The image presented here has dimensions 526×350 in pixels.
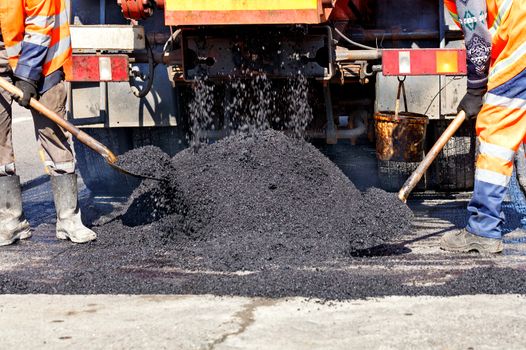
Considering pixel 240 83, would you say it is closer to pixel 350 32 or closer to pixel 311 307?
pixel 350 32

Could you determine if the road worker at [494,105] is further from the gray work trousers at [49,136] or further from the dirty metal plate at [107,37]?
the gray work trousers at [49,136]

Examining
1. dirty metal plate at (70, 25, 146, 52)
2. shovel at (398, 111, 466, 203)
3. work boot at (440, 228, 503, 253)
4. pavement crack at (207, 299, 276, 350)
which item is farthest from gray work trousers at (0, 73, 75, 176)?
work boot at (440, 228, 503, 253)

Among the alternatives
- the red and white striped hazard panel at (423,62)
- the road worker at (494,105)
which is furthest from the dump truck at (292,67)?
the road worker at (494,105)

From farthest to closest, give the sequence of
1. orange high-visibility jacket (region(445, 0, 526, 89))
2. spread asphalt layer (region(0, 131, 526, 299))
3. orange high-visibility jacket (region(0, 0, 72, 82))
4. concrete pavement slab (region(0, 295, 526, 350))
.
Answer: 1. orange high-visibility jacket (region(0, 0, 72, 82))
2. orange high-visibility jacket (region(445, 0, 526, 89))
3. spread asphalt layer (region(0, 131, 526, 299))
4. concrete pavement slab (region(0, 295, 526, 350))

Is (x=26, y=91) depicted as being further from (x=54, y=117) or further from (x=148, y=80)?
(x=148, y=80)

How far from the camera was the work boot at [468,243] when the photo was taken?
432cm

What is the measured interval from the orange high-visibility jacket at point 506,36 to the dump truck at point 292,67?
1.01 m

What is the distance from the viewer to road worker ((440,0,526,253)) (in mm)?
4188

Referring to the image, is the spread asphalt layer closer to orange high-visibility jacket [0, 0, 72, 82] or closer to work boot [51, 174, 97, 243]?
work boot [51, 174, 97, 243]

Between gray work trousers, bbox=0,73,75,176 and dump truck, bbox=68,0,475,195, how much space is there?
1.81 feet

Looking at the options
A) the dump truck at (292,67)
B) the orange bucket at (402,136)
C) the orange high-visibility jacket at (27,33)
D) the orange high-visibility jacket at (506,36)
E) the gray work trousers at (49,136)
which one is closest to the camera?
the orange high-visibility jacket at (506,36)

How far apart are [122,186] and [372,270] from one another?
121 inches

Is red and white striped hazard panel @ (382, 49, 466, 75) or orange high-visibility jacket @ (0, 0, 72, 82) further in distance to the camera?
red and white striped hazard panel @ (382, 49, 466, 75)

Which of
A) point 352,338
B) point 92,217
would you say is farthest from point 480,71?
point 92,217
